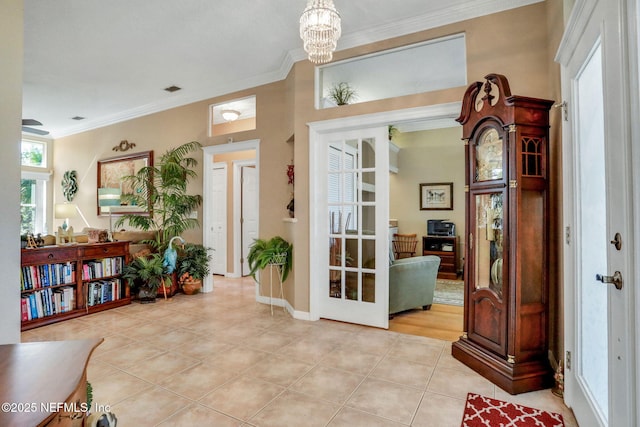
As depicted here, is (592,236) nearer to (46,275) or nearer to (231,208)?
(46,275)

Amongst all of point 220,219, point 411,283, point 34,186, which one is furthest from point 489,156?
point 34,186

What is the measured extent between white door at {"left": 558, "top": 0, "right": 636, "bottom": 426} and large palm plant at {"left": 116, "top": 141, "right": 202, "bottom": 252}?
462cm

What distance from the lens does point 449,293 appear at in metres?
4.95

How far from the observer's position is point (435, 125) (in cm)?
655

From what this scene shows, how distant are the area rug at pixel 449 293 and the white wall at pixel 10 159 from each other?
14.1ft

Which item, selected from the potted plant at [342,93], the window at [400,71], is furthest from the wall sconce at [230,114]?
the potted plant at [342,93]

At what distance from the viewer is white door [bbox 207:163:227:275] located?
20.3ft

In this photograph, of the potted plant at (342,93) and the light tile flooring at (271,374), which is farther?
the potted plant at (342,93)

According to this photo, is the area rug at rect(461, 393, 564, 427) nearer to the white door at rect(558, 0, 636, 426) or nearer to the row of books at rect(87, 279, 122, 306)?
the white door at rect(558, 0, 636, 426)

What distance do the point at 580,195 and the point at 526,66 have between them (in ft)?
4.47

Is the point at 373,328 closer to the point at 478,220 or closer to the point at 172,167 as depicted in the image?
the point at 478,220

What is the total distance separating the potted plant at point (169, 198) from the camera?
16.0 ft

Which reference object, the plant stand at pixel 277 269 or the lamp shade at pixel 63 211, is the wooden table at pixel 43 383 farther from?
the lamp shade at pixel 63 211

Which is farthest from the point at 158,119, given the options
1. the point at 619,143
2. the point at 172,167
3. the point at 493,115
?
the point at 619,143
